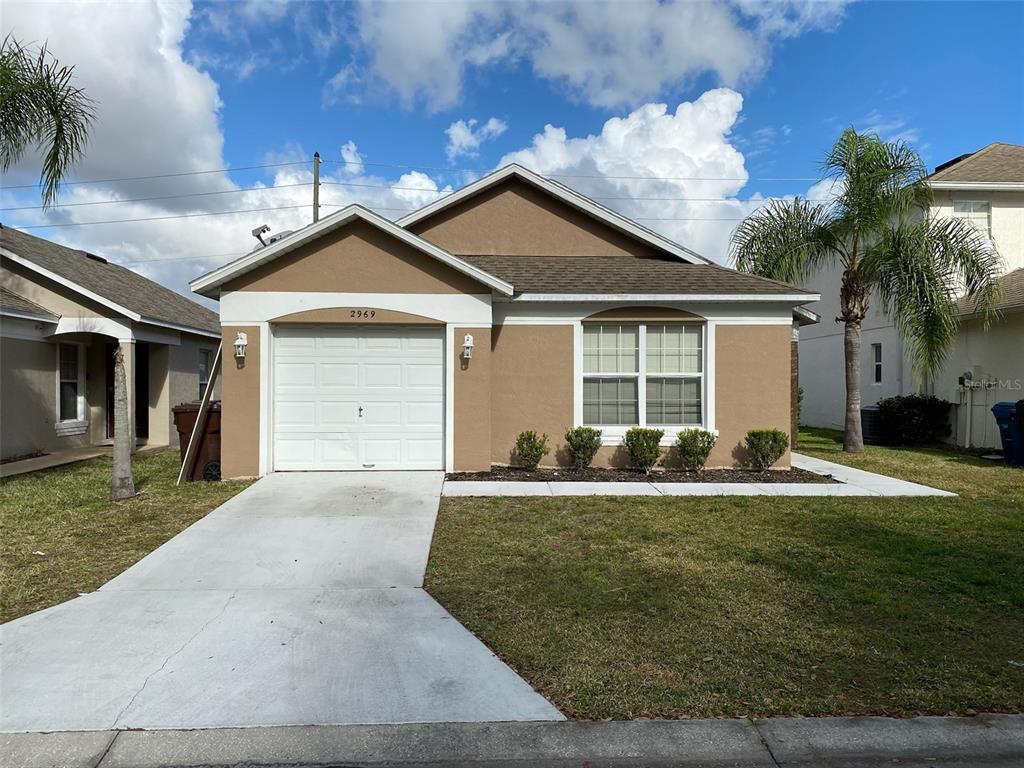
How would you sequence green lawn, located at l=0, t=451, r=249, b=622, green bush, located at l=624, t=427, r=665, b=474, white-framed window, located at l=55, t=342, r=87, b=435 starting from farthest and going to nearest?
white-framed window, located at l=55, t=342, r=87, b=435 < green bush, located at l=624, t=427, r=665, b=474 < green lawn, located at l=0, t=451, r=249, b=622

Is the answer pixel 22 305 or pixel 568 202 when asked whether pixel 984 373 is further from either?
pixel 22 305

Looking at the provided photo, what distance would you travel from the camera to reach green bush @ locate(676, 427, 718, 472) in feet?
33.9

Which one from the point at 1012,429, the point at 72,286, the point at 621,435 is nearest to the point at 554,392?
the point at 621,435

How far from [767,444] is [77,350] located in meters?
14.9

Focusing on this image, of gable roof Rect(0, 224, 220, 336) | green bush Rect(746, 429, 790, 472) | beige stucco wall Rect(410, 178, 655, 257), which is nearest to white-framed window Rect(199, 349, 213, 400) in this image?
gable roof Rect(0, 224, 220, 336)

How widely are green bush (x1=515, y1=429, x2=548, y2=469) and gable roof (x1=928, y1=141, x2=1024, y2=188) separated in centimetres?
1334

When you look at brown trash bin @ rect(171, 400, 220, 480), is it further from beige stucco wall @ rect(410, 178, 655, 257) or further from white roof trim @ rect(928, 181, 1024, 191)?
white roof trim @ rect(928, 181, 1024, 191)

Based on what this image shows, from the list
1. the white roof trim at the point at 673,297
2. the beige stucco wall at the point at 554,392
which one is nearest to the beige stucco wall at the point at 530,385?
the beige stucco wall at the point at 554,392

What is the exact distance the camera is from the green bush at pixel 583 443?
10336mm

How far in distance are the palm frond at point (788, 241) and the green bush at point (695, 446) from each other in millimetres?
4399

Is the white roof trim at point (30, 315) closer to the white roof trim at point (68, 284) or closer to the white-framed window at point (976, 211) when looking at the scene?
the white roof trim at point (68, 284)

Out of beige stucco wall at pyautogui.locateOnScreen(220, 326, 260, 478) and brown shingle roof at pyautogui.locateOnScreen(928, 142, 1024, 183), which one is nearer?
beige stucco wall at pyautogui.locateOnScreen(220, 326, 260, 478)

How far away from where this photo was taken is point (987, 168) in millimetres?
17562

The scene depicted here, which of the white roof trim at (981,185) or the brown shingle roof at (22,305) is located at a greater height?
the white roof trim at (981,185)
